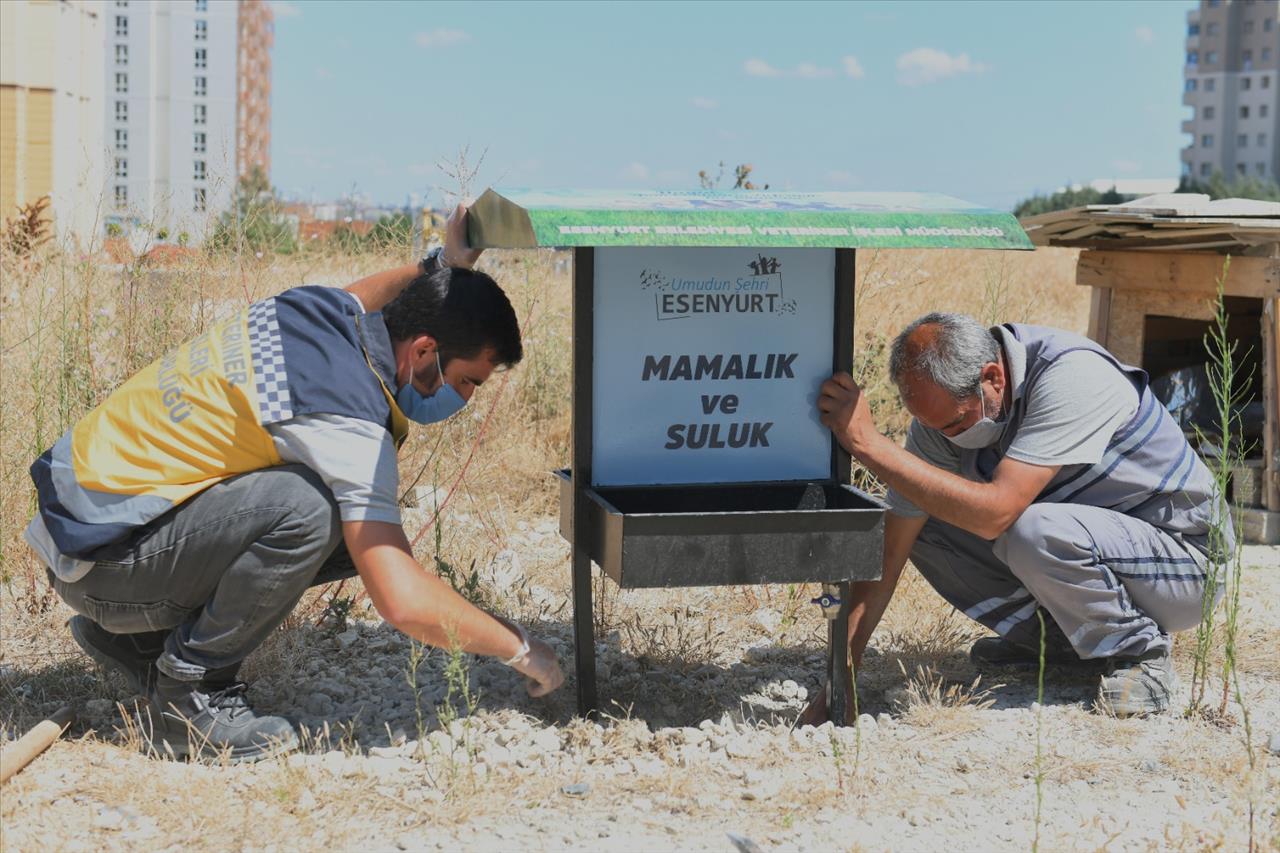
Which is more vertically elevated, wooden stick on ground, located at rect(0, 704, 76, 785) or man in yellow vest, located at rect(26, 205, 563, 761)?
man in yellow vest, located at rect(26, 205, 563, 761)

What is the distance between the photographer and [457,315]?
330 centimetres

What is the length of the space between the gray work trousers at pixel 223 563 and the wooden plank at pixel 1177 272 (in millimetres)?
4391

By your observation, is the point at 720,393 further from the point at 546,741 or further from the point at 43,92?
the point at 43,92

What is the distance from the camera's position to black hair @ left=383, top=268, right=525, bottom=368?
3.30m

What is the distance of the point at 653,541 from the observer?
3.27m

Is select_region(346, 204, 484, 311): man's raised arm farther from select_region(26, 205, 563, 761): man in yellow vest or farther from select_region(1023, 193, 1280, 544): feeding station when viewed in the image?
select_region(1023, 193, 1280, 544): feeding station

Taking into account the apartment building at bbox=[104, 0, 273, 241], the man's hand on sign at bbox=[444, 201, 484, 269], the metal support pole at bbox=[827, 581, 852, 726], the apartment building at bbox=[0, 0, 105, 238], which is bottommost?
the metal support pole at bbox=[827, 581, 852, 726]

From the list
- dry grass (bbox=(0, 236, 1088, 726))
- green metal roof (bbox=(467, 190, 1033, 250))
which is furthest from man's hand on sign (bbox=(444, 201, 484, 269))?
dry grass (bbox=(0, 236, 1088, 726))

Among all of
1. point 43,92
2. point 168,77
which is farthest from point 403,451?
point 168,77

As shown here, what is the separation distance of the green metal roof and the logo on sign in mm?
197

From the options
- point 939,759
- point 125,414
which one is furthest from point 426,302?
point 939,759

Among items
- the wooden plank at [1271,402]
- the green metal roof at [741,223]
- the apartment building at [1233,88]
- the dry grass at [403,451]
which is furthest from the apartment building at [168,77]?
the green metal roof at [741,223]

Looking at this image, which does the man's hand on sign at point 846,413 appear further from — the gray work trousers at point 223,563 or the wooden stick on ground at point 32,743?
the wooden stick on ground at point 32,743

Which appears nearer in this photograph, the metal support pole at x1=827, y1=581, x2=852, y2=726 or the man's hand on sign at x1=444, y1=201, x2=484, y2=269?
the metal support pole at x1=827, y1=581, x2=852, y2=726
